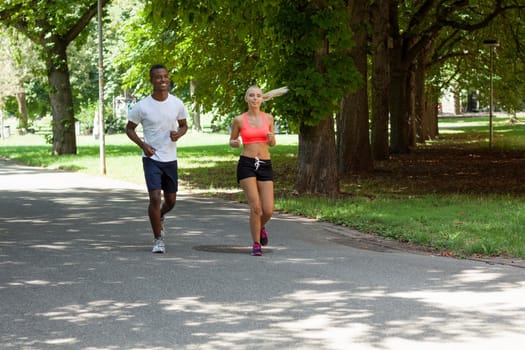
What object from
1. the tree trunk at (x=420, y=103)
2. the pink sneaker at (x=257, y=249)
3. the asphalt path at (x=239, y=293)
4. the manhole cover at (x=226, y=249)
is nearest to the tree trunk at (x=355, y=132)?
the asphalt path at (x=239, y=293)

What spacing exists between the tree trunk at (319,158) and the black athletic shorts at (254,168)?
7.66m

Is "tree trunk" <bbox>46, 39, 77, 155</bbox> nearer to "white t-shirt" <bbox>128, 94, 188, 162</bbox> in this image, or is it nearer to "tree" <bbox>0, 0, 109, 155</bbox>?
"tree" <bbox>0, 0, 109, 155</bbox>

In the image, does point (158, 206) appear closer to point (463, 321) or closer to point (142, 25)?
point (463, 321)

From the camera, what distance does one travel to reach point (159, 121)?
10773 mm

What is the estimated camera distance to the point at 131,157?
3369cm

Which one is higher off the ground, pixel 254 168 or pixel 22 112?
pixel 22 112

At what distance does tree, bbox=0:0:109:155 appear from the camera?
34625 mm

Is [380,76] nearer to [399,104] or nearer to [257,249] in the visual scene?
[399,104]

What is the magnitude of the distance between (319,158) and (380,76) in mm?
11582

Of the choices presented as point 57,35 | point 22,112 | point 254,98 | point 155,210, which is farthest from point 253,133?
point 22,112

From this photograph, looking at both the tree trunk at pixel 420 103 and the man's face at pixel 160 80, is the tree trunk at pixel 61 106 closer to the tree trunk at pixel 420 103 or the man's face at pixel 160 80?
the tree trunk at pixel 420 103

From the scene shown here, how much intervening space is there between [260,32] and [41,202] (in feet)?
17.7

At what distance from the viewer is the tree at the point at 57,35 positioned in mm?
34625

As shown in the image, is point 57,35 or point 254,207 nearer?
point 254,207
